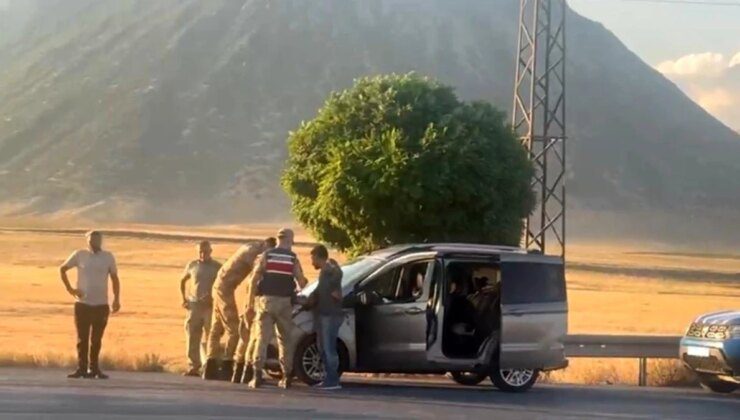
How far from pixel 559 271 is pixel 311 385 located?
3456 mm

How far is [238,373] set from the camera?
15594 mm

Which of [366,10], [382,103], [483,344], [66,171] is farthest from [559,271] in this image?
[366,10]

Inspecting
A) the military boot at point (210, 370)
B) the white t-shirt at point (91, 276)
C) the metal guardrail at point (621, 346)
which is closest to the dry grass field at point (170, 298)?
the metal guardrail at point (621, 346)

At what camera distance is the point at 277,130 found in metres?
146

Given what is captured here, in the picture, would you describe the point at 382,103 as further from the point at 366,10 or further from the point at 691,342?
the point at 366,10

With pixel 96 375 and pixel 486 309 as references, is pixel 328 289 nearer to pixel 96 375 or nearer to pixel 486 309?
pixel 486 309

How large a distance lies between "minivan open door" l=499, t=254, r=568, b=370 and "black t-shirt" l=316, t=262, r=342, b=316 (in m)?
2.10

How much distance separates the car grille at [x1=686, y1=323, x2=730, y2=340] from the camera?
1647 cm

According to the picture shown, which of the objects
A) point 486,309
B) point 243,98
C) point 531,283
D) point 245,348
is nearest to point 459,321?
point 486,309

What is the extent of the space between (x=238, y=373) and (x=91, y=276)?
2069 millimetres

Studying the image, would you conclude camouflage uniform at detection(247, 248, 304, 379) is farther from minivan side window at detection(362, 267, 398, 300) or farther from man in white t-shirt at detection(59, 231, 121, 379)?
man in white t-shirt at detection(59, 231, 121, 379)

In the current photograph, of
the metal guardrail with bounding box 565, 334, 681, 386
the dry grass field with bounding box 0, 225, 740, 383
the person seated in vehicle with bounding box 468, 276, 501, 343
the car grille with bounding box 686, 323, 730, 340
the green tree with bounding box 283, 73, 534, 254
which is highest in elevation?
the green tree with bounding box 283, 73, 534, 254

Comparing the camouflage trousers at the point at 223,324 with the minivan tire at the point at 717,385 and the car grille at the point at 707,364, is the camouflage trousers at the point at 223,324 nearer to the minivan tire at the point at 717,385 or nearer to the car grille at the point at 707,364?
the car grille at the point at 707,364

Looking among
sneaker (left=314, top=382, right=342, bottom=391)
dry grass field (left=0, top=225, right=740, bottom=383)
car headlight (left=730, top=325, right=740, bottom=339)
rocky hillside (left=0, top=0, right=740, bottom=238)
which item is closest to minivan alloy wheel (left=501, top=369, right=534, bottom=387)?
sneaker (left=314, top=382, right=342, bottom=391)
